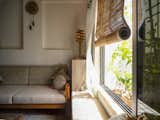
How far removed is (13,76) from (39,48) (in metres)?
0.82

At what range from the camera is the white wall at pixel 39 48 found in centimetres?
488

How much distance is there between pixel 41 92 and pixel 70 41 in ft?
4.80

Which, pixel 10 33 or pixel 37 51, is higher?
pixel 10 33

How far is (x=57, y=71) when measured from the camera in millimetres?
4672

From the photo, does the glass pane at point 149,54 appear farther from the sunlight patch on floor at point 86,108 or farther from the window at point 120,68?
the sunlight patch on floor at point 86,108

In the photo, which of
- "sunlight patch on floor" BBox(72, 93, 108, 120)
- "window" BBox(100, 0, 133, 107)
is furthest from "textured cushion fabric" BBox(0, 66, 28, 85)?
"window" BBox(100, 0, 133, 107)

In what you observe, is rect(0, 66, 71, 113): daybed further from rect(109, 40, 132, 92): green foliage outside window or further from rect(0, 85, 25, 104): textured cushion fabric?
rect(109, 40, 132, 92): green foliage outside window

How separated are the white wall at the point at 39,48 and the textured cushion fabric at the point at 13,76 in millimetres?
236

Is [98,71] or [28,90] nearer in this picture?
[98,71]

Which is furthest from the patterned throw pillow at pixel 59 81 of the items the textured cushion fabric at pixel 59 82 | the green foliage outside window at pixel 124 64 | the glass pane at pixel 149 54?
the glass pane at pixel 149 54

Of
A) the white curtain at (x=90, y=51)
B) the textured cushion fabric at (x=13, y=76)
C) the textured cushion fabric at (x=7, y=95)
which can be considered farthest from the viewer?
the textured cushion fabric at (x=13, y=76)

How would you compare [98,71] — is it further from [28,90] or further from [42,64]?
[42,64]

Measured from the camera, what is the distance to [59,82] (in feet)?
13.9

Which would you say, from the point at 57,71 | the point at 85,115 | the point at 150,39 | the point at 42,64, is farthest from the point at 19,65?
the point at 150,39
